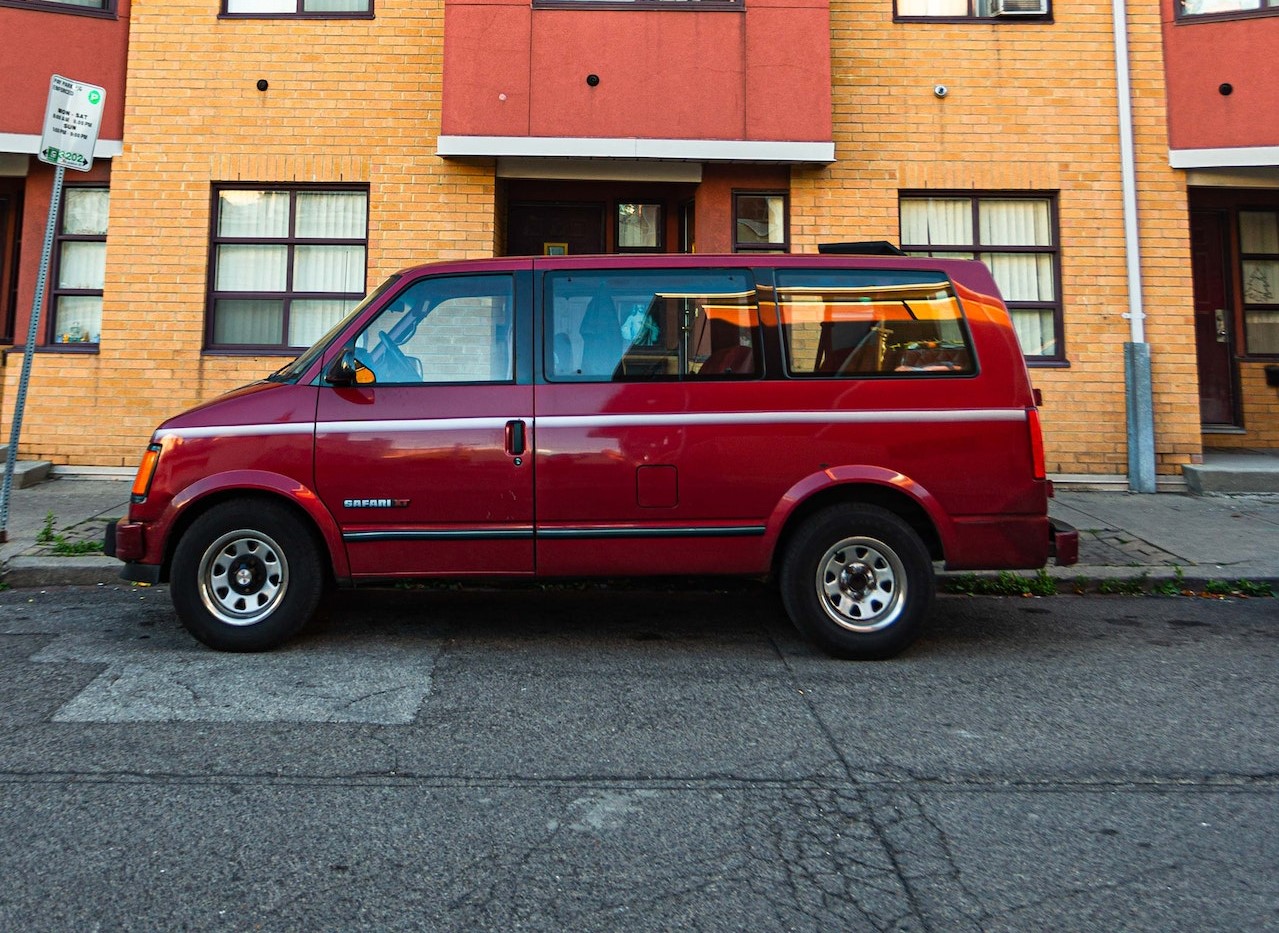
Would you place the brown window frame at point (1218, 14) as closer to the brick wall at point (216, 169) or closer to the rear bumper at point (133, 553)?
the brick wall at point (216, 169)

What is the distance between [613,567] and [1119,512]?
19.3 ft

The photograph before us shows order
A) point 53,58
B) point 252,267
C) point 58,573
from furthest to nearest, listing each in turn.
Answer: point 252,267
point 53,58
point 58,573

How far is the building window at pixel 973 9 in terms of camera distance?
10125 mm

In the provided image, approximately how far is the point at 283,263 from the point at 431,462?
622cm

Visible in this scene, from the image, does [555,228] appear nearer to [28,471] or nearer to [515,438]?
[28,471]

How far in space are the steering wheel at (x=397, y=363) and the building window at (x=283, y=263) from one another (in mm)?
5331

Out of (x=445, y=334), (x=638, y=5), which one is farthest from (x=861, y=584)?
(x=638, y=5)

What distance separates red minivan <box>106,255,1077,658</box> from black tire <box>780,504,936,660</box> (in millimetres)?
12

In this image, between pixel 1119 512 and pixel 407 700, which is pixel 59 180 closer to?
pixel 407 700

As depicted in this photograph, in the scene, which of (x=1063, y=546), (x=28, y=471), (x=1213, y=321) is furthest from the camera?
(x=1213, y=321)

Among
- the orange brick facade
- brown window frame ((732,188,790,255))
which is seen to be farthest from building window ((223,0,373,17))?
brown window frame ((732,188,790,255))

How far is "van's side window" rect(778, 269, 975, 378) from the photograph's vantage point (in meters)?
5.04

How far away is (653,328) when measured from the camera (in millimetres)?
5039

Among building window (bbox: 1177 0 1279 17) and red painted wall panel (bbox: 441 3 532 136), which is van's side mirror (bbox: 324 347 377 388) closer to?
red painted wall panel (bbox: 441 3 532 136)
